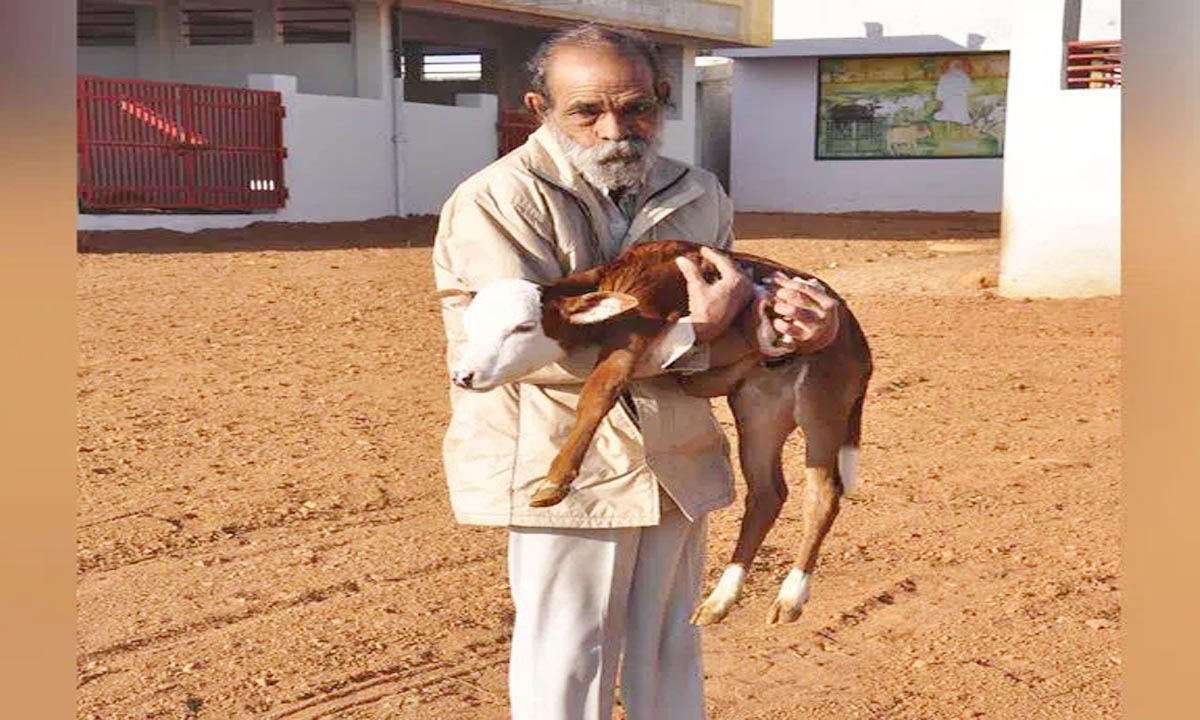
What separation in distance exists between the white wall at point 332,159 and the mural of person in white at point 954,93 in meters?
9.73

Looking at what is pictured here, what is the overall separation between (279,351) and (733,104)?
1777 cm

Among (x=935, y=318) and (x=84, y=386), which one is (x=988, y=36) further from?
(x=84, y=386)

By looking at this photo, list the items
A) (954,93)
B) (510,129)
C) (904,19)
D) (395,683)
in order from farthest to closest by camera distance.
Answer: (904,19) < (954,93) < (510,129) < (395,683)

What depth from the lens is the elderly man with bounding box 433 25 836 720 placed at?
10.3ft

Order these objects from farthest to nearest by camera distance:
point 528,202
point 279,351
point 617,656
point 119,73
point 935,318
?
point 119,73, point 935,318, point 279,351, point 617,656, point 528,202

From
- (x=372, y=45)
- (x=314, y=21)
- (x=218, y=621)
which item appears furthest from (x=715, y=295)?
(x=314, y=21)

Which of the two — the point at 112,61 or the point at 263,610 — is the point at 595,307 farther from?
the point at 112,61

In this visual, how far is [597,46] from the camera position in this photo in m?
3.17

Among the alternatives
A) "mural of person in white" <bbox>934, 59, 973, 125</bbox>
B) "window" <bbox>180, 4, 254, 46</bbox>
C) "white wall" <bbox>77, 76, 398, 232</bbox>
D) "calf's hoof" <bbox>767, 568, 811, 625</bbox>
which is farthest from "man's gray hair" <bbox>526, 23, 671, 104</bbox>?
"mural of person in white" <bbox>934, 59, 973, 125</bbox>

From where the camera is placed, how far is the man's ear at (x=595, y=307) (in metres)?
2.86

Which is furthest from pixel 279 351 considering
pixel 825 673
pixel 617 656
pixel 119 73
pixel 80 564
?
pixel 119 73

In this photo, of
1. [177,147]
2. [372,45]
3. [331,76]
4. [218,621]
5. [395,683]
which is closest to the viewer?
[395,683]

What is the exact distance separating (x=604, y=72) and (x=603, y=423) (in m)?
0.67
